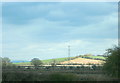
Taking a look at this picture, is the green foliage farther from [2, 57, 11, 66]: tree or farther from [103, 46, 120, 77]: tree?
[2, 57, 11, 66]: tree

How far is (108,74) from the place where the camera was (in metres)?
37.6

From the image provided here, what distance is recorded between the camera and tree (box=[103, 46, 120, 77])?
116 ft

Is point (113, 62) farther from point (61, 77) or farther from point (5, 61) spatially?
point (5, 61)

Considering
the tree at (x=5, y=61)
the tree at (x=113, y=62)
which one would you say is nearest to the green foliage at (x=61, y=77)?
the tree at (x=113, y=62)

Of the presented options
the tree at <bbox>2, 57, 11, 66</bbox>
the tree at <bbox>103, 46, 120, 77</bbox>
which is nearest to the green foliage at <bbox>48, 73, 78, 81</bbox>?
the tree at <bbox>103, 46, 120, 77</bbox>

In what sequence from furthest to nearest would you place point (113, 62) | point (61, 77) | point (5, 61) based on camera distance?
point (5, 61) < point (113, 62) < point (61, 77)

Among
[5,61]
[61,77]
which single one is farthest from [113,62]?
[5,61]

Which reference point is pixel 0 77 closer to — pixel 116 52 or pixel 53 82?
pixel 53 82

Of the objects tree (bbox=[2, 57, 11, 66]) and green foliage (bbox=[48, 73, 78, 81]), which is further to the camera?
tree (bbox=[2, 57, 11, 66])

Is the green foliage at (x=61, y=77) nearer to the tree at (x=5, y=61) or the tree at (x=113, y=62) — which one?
the tree at (x=113, y=62)

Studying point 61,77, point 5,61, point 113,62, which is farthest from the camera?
point 5,61

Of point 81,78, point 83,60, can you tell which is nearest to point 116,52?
point 81,78

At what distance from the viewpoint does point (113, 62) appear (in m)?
36.4

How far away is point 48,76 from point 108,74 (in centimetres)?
1089
